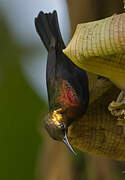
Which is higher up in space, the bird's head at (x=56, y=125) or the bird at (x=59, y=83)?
the bird at (x=59, y=83)

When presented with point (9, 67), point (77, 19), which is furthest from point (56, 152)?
point (9, 67)

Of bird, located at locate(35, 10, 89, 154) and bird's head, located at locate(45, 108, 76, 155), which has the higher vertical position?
bird, located at locate(35, 10, 89, 154)

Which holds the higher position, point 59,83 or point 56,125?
point 59,83
